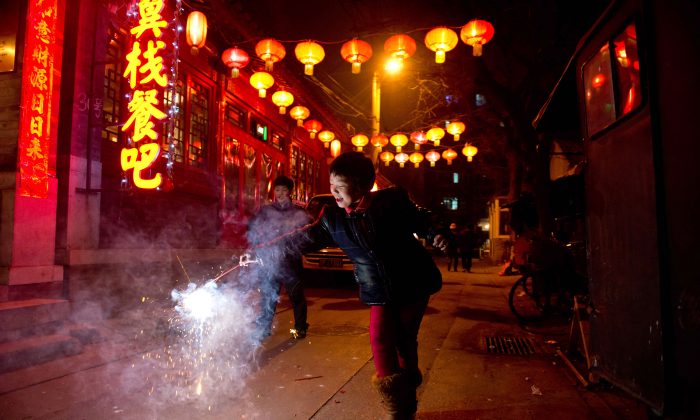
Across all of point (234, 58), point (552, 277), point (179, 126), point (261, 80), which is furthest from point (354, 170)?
point (261, 80)

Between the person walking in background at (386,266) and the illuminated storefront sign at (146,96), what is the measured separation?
581 centimetres

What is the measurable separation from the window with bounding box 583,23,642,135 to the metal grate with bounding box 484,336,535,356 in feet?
10.7

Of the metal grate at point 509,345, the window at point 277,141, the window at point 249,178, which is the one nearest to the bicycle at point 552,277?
the metal grate at point 509,345

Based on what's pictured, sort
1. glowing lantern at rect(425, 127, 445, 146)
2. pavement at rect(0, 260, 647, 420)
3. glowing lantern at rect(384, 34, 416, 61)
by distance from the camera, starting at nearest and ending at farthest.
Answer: pavement at rect(0, 260, 647, 420)
glowing lantern at rect(384, 34, 416, 61)
glowing lantern at rect(425, 127, 445, 146)

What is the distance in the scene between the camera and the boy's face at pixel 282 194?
585 cm

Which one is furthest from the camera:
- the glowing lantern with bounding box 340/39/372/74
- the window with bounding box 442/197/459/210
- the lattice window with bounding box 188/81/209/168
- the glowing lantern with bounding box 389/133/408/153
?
the window with bounding box 442/197/459/210

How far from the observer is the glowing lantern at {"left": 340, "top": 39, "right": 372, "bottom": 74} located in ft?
35.3

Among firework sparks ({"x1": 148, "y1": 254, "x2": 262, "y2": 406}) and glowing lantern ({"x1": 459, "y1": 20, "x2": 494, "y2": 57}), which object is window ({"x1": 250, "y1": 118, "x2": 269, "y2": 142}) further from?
glowing lantern ({"x1": 459, "y1": 20, "x2": 494, "y2": 57})

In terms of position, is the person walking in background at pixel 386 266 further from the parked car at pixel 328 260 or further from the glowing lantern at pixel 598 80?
the parked car at pixel 328 260

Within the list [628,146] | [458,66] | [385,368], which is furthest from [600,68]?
[458,66]

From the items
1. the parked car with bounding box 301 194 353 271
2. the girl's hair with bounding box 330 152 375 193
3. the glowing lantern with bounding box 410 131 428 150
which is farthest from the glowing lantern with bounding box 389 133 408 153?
the girl's hair with bounding box 330 152 375 193

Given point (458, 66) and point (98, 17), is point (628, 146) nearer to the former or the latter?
point (98, 17)

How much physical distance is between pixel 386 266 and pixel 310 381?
2.07 m

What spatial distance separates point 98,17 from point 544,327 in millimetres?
9482
